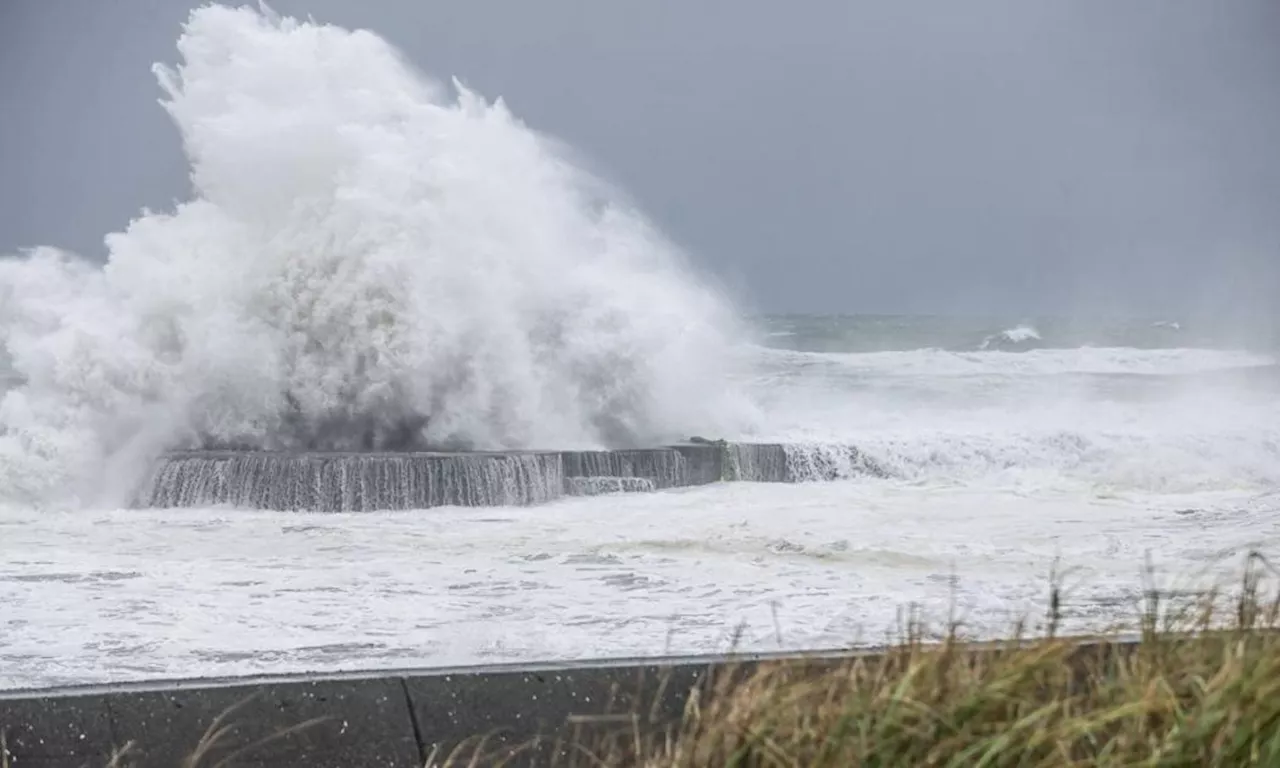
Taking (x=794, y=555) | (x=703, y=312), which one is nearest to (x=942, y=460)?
(x=703, y=312)

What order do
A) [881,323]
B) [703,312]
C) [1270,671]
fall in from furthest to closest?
[881,323]
[703,312]
[1270,671]

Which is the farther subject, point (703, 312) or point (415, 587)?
point (703, 312)

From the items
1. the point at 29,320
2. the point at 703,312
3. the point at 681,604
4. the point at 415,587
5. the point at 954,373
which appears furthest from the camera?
the point at 954,373

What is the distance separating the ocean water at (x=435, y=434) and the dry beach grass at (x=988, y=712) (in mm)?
1795

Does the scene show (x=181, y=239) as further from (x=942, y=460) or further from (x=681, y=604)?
(x=681, y=604)

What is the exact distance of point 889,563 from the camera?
5586mm

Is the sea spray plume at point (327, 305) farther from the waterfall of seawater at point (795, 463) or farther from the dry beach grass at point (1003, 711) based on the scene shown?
the dry beach grass at point (1003, 711)

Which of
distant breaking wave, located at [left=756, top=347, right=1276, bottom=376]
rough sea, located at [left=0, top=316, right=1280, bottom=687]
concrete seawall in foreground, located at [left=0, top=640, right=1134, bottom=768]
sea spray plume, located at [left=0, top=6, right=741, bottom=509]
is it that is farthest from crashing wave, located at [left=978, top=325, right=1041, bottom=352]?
concrete seawall in foreground, located at [left=0, top=640, right=1134, bottom=768]

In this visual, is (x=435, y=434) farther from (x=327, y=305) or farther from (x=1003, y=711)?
(x=1003, y=711)

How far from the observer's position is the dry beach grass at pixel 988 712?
152 centimetres

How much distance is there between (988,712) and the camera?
1.64 metres

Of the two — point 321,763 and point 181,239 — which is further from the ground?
point 181,239

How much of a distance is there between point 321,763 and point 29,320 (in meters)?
8.79

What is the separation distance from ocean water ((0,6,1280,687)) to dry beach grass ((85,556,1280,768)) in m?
1.79
